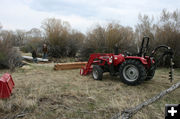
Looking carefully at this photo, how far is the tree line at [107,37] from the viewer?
9.60 m

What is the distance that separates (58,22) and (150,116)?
1705cm

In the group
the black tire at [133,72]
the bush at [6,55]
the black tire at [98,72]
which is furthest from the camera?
the bush at [6,55]

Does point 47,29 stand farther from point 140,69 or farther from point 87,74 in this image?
point 140,69

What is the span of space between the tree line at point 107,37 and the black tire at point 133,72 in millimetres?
6003

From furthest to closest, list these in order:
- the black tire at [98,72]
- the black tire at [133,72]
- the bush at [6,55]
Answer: the bush at [6,55] → the black tire at [98,72] → the black tire at [133,72]

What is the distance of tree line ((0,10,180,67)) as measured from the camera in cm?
960

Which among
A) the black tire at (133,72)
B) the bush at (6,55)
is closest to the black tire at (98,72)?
the black tire at (133,72)

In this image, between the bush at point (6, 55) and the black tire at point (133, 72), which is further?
the bush at point (6, 55)

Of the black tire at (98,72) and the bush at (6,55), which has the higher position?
the bush at (6,55)

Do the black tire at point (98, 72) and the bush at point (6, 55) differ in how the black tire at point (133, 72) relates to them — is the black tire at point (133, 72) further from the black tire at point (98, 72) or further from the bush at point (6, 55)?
the bush at point (6, 55)

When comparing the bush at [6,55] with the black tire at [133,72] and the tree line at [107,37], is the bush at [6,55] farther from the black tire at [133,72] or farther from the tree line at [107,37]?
the black tire at [133,72]

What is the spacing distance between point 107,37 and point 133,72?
8.17 metres

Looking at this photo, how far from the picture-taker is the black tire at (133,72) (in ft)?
14.8

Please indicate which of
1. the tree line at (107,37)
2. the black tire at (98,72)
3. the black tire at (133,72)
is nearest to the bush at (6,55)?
the tree line at (107,37)
